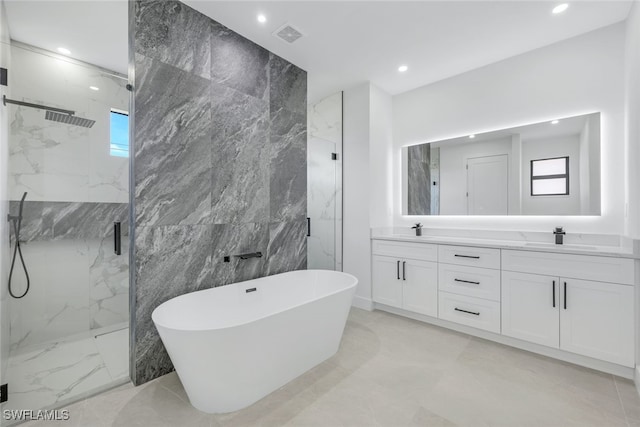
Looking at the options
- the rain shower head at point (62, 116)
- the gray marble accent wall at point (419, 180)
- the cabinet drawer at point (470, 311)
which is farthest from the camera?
the gray marble accent wall at point (419, 180)

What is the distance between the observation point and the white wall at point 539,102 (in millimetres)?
2377

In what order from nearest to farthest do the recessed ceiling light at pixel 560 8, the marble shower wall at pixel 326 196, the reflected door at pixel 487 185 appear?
1. the recessed ceiling light at pixel 560 8
2. the reflected door at pixel 487 185
3. the marble shower wall at pixel 326 196

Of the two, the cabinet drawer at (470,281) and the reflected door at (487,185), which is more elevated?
the reflected door at (487,185)

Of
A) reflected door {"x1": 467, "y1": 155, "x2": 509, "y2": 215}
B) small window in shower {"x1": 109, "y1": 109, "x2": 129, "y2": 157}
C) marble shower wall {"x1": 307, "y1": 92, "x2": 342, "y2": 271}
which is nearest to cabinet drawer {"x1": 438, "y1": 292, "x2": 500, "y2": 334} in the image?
reflected door {"x1": 467, "y1": 155, "x2": 509, "y2": 215}

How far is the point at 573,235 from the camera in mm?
2521

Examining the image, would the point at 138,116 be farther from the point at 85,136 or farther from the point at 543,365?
the point at 543,365

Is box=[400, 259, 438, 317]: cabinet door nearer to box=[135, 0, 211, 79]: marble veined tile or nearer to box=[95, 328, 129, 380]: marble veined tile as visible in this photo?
box=[95, 328, 129, 380]: marble veined tile

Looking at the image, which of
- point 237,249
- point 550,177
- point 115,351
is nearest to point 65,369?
point 115,351

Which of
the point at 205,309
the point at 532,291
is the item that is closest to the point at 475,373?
the point at 532,291

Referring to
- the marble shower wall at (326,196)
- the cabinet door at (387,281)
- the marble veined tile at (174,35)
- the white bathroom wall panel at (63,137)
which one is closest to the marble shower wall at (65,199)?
the white bathroom wall panel at (63,137)

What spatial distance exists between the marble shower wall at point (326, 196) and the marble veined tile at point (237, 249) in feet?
3.72

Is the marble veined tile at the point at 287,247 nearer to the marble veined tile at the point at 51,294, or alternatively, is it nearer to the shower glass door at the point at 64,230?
the shower glass door at the point at 64,230

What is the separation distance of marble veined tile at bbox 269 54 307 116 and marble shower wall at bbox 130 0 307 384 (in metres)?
0.01

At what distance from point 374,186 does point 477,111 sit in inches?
57.0
